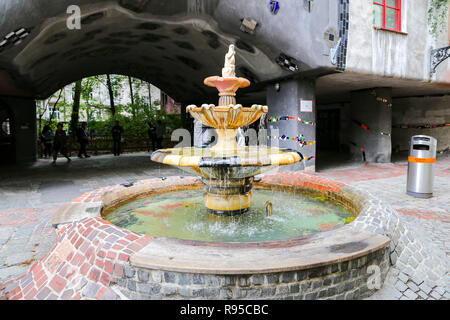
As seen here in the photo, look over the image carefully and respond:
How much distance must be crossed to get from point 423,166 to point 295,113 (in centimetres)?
360

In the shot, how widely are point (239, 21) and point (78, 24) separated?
4083 millimetres

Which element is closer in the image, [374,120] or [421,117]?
[374,120]

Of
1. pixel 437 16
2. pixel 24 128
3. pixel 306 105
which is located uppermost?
pixel 437 16

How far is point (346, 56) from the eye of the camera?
8.10m

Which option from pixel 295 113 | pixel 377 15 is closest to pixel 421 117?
pixel 377 15

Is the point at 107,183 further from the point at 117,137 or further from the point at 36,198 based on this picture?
the point at 117,137

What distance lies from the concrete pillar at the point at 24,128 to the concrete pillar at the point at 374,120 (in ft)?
44.8

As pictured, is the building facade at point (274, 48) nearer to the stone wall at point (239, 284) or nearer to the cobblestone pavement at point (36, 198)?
the cobblestone pavement at point (36, 198)

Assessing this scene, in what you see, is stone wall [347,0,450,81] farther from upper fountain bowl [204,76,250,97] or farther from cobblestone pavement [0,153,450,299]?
upper fountain bowl [204,76,250,97]

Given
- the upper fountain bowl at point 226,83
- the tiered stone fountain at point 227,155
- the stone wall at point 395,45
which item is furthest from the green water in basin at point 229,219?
the stone wall at point 395,45

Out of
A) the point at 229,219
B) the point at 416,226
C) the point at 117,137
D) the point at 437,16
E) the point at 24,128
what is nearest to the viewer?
the point at 229,219

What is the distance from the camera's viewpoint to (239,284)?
222 cm

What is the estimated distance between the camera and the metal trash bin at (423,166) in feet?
20.8
